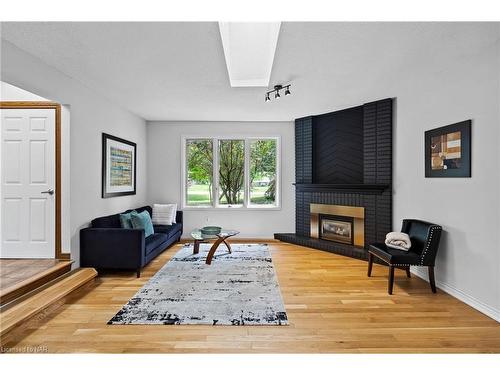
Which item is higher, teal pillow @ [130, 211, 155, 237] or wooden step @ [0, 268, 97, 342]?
teal pillow @ [130, 211, 155, 237]

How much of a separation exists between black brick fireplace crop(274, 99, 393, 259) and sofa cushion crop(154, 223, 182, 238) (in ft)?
6.59

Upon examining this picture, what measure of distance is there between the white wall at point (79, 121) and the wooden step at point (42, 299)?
1.24 ft

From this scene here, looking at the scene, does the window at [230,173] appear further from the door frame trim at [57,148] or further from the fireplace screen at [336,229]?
the door frame trim at [57,148]

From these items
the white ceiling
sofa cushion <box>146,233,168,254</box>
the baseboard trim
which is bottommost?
the baseboard trim

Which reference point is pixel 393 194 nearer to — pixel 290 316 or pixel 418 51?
pixel 418 51

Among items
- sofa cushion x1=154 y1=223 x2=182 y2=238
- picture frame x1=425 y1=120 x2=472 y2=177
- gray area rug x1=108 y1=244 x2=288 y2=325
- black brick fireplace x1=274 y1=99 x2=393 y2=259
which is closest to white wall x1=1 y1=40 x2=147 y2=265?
sofa cushion x1=154 y1=223 x2=182 y2=238

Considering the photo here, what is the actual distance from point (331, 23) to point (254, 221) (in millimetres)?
4292

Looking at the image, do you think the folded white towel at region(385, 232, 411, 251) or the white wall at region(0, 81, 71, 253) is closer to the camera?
the folded white towel at region(385, 232, 411, 251)

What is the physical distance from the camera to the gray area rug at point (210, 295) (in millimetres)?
2527

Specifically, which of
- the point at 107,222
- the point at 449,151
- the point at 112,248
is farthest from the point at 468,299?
the point at 107,222

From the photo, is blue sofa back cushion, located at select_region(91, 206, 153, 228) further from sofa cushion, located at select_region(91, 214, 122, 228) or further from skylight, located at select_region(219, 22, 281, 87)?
skylight, located at select_region(219, 22, 281, 87)

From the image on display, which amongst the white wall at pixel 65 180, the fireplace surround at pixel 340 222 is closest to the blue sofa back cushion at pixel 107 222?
the white wall at pixel 65 180

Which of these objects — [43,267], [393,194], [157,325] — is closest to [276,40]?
[157,325]

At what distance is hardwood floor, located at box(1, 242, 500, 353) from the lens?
6.92 ft
